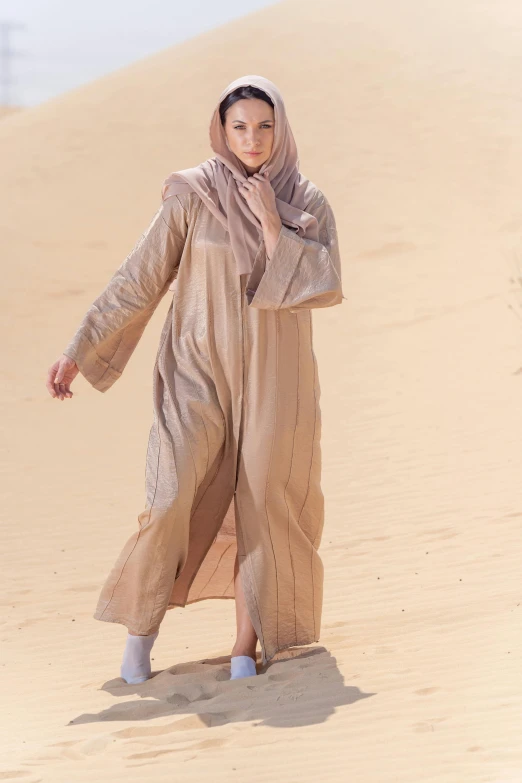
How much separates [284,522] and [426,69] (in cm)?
2329

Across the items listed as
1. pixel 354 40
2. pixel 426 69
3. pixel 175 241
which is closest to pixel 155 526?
pixel 175 241

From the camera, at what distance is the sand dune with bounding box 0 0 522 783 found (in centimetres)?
400

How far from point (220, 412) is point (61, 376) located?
0.64m

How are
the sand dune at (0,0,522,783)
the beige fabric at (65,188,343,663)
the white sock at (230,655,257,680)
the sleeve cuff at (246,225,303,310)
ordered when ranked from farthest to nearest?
1. the white sock at (230,655,257,680)
2. the beige fabric at (65,188,343,663)
3. the sleeve cuff at (246,225,303,310)
4. the sand dune at (0,0,522,783)

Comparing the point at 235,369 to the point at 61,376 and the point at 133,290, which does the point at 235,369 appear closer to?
the point at 133,290

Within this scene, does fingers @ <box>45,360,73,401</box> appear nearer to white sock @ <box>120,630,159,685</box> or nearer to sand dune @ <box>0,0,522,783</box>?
white sock @ <box>120,630,159,685</box>

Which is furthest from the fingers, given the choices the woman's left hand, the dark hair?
the dark hair

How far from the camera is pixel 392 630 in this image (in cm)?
540

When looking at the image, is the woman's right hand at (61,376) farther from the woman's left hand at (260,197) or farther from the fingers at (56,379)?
the woman's left hand at (260,197)

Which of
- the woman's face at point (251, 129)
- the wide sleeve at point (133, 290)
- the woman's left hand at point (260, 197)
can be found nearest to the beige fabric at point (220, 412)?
the wide sleeve at point (133, 290)

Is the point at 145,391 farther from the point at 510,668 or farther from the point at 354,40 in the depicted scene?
the point at 354,40

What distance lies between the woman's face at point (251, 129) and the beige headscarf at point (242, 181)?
30 millimetres

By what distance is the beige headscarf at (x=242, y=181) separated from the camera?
4.49m

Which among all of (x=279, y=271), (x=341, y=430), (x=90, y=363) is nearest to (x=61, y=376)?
(x=90, y=363)
